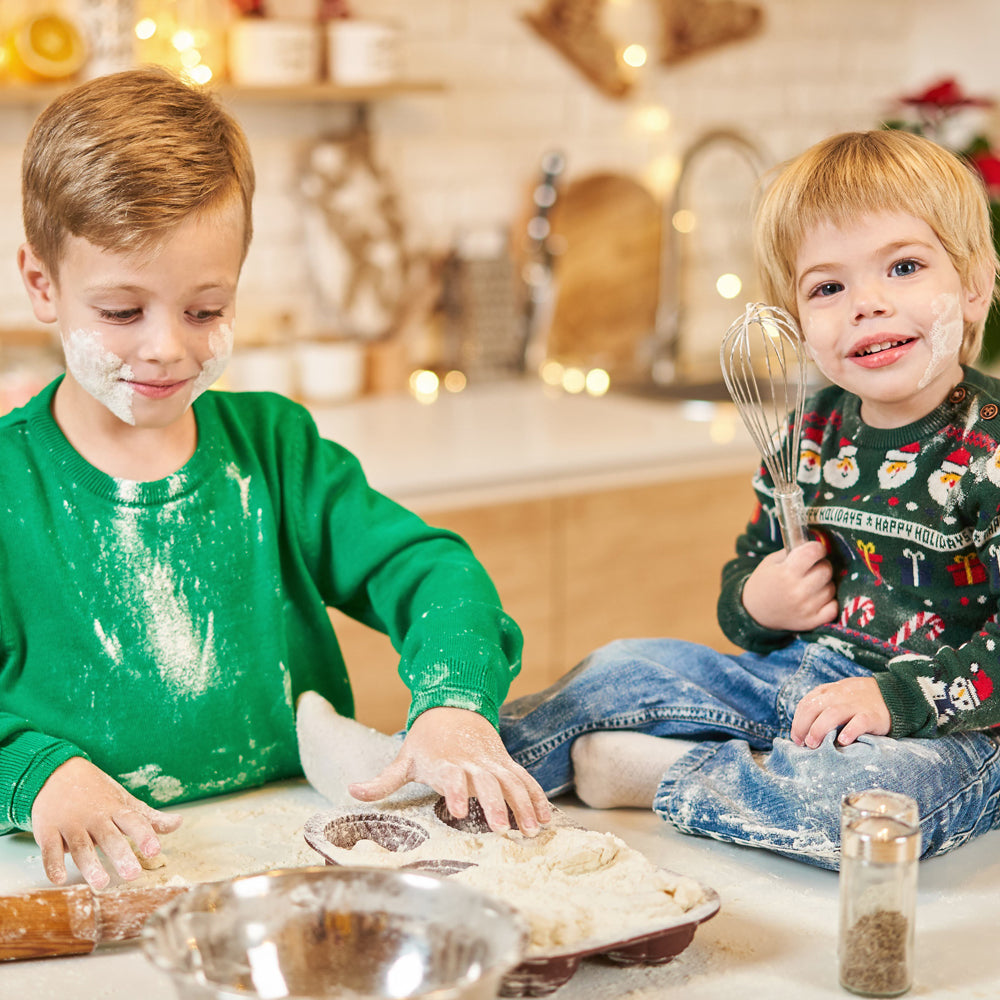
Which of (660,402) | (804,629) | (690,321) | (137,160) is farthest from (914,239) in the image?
(690,321)

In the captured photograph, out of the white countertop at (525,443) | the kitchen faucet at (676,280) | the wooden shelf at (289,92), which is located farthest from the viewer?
the kitchen faucet at (676,280)

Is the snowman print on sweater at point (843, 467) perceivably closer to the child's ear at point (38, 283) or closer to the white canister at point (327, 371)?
the child's ear at point (38, 283)

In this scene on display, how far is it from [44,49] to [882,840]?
6.09 ft

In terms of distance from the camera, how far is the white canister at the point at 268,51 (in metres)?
2.23

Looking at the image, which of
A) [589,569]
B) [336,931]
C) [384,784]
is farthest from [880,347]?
[589,569]

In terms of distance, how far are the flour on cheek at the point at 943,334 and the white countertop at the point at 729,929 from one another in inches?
13.5

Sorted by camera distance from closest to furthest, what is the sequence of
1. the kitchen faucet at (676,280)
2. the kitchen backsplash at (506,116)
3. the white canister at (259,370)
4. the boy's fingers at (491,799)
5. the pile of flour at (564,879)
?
the pile of flour at (564,879) < the boy's fingers at (491,799) < the white canister at (259,370) < the kitchen backsplash at (506,116) < the kitchen faucet at (676,280)

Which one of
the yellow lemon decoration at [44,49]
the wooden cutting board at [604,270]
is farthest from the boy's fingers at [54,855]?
the wooden cutting board at [604,270]

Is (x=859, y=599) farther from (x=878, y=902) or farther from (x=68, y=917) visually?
(x=68, y=917)

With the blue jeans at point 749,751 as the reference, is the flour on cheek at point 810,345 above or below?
above

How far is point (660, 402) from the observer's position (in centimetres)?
252

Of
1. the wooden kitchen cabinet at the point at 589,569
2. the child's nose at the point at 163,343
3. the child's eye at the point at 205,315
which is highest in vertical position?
the child's eye at the point at 205,315

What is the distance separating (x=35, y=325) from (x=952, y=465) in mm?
1702

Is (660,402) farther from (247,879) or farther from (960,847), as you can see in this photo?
(247,879)
